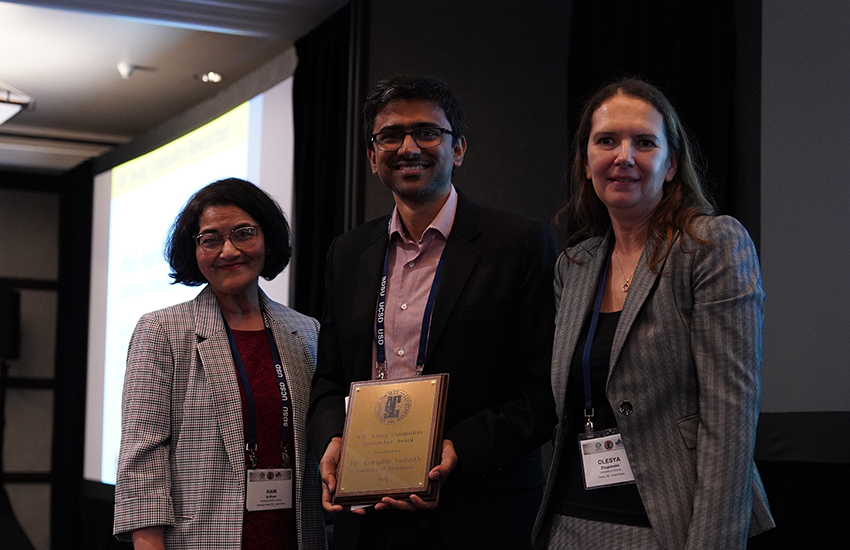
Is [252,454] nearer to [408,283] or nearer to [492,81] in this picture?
[408,283]

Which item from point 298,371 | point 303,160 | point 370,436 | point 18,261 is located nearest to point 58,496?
point 18,261

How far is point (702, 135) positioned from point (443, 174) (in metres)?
1.60

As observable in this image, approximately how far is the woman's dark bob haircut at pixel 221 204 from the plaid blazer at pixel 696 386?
3.76ft

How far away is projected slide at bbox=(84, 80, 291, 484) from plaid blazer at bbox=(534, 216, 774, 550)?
12.0ft

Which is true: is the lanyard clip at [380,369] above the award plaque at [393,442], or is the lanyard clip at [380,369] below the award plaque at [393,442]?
above

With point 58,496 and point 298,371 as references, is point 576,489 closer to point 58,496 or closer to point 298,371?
point 298,371

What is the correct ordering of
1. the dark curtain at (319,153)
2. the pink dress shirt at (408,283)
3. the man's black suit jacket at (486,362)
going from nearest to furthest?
the man's black suit jacket at (486,362)
the pink dress shirt at (408,283)
the dark curtain at (319,153)

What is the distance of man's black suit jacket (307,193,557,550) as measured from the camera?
6.53 ft

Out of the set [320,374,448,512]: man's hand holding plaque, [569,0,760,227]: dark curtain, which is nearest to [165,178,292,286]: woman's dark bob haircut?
[320,374,448,512]: man's hand holding plaque

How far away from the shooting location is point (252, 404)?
2.33m

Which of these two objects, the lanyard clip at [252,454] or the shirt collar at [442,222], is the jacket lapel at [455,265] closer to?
→ the shirt collar at [442,222]

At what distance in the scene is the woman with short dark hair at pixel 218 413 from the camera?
7.33ft

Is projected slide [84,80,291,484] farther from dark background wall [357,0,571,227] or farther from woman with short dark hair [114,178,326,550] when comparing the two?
woman with short dark hair [114,178,326,550]

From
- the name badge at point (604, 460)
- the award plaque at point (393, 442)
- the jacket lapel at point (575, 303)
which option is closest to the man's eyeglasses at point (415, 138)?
the jacket lapel at point (575, 303)
